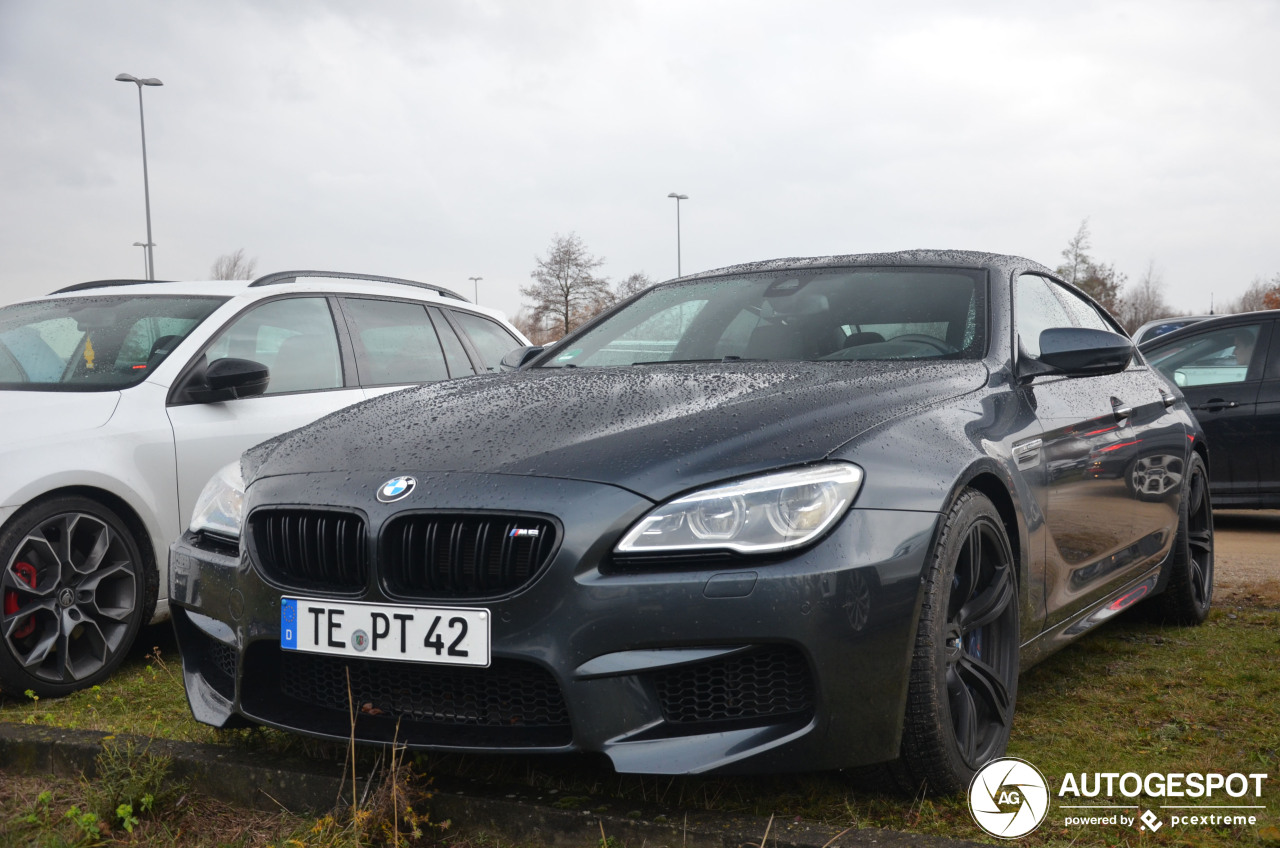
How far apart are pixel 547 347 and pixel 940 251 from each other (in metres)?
1.44

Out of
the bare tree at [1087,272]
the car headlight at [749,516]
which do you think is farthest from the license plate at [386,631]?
the bare tree at [1087,272]

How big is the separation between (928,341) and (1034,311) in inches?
25.3

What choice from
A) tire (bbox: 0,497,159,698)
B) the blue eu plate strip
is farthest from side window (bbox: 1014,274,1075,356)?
tire (bbox: 0,497,159,698)

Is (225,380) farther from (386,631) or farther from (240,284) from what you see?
(386,631)

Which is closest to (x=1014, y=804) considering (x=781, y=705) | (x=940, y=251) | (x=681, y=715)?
(x=781, y=705)

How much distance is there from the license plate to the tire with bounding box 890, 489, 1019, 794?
3.05 feet

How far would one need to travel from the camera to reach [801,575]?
2.35 metres

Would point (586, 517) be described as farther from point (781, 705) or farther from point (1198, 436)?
point (1198, 436)

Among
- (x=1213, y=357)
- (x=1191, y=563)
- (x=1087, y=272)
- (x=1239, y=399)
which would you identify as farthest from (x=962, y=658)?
(x=1087, y=272)

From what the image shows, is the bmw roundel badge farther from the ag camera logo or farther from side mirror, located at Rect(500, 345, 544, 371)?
side mirror, located at Rect(500, 345, 544, 371)

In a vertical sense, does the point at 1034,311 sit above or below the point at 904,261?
below

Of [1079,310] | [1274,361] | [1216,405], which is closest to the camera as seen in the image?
[1079,310]

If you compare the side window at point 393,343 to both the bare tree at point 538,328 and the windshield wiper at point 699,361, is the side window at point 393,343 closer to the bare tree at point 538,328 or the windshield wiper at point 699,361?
the windshield wiper at point 699,361

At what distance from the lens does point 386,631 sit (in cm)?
249
